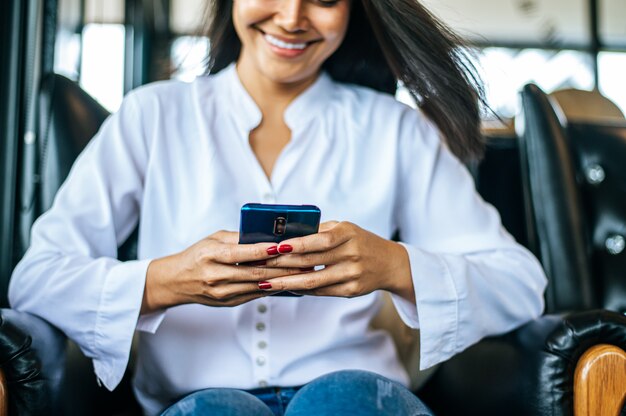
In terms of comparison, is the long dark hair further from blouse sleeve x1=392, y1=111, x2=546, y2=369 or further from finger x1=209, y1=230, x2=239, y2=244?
finger x1=209, y1=230, x2=239, y2=244

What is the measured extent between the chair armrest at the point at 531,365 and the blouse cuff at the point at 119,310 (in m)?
0.58

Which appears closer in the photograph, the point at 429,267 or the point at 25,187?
the point at 429,267

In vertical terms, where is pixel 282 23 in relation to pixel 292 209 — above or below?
above

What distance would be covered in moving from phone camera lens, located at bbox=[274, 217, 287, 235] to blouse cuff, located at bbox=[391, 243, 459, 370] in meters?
0.28

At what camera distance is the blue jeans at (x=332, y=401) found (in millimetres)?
931

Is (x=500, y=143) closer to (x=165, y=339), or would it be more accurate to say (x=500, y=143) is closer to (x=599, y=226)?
(x=599, y=226)

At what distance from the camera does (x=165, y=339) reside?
1.24 meters

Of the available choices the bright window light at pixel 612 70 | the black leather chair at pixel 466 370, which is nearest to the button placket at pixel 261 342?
the black leather chair at pixel 466 370

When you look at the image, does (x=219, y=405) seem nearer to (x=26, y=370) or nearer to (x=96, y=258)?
(x=26, y=370)

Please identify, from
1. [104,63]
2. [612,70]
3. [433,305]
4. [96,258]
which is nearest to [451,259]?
[433,305]

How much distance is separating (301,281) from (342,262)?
8cm

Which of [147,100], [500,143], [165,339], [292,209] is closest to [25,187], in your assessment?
[147,100]

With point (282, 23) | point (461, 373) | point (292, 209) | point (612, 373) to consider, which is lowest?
point (461, 373)

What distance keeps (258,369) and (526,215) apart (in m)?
0.79
